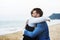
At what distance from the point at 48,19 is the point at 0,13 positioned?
2.45ft

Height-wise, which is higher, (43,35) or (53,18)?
(53,18)

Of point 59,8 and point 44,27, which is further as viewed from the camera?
point 59,8

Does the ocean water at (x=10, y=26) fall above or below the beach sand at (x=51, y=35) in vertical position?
above

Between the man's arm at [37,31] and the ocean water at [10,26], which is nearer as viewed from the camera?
the man's arm at [37,31]

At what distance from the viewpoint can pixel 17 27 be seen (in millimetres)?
2295

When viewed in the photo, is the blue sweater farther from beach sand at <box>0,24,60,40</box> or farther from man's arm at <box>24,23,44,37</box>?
beach sand at <box>0,24,60,40</box>

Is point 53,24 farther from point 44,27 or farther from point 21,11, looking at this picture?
point 21,11

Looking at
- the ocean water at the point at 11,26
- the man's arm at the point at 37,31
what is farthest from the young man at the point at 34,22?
the ocean water at the point at 11,26

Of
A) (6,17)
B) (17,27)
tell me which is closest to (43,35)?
(17,27)

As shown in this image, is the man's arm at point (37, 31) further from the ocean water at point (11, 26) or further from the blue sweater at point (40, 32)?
the ocean water at point (11, 26)

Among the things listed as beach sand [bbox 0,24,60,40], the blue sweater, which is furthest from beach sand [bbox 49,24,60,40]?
the blue sweater

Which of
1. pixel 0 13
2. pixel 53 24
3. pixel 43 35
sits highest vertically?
pixel 0 13

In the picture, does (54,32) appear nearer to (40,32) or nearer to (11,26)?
(40,32)

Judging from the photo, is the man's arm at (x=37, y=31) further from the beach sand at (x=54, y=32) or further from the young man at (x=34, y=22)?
the beach sand at (x=54, y=32)
